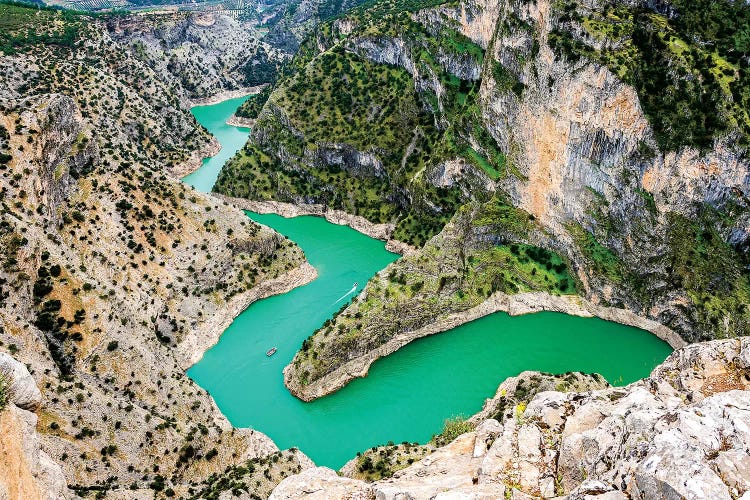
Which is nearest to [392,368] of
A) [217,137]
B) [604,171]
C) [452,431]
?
[452,431]

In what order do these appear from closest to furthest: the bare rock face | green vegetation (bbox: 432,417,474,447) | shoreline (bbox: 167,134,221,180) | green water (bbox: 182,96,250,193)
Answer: the bare rock face < green vegetation (bbox: 432,417,474,447) < green water (bbox: 182,96,250,193) < shoreline (bbox: 167,134,221,180)

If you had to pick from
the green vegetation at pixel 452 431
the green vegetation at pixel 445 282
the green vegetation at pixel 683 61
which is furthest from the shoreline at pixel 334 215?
the green vegetation at pixel 452 431

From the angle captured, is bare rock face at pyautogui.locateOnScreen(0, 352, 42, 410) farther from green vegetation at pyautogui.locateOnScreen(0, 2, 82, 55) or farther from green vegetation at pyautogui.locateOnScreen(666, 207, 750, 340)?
green vegetation at pyautogui.locateOnScreen(0, 2, 82, 55)

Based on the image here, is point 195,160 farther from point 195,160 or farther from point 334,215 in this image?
point 334,215

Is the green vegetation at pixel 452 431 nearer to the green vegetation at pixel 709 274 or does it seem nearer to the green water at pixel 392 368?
the green water at pixel 392 368

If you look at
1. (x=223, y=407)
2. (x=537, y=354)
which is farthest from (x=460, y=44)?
(x=223, y=407)

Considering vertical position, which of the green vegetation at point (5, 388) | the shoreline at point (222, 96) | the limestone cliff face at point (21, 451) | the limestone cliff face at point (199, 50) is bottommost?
the limestone cliff face at point (21, 451)

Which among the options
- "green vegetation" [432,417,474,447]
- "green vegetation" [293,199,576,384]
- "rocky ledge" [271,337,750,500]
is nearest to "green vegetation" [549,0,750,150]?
"green vegetation" [293,199,576,384]
